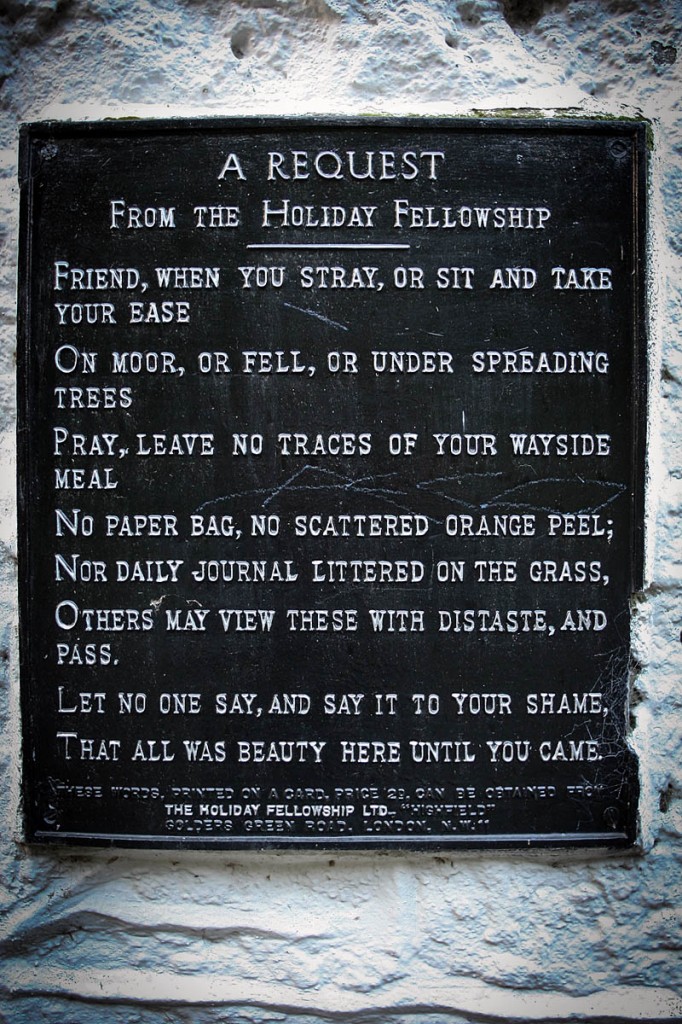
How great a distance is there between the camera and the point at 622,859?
1799 mm

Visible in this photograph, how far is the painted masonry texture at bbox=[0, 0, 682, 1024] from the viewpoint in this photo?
1769 mm

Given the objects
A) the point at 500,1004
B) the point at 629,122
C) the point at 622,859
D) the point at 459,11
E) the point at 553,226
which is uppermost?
the point at 459,11

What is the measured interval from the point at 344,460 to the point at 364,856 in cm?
107

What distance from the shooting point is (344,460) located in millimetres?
1748

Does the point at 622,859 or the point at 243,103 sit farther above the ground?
the point at 243,103

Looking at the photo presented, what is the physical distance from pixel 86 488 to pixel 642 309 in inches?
60.8

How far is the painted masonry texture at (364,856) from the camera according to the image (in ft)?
5.80

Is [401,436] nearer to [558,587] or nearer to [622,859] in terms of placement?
[558,587]

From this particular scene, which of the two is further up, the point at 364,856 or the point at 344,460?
the point at 344,460

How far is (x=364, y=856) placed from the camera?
1786 millimetres

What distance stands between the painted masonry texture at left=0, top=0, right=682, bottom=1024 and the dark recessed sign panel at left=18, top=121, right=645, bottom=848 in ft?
0.36

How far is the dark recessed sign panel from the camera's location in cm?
175

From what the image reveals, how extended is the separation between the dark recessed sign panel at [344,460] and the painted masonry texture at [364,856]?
0.36ft

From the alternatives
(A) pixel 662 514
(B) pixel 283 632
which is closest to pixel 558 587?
(A) pixel 662 514
